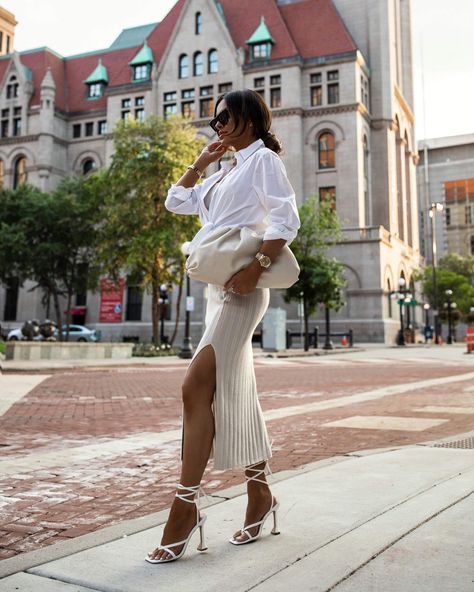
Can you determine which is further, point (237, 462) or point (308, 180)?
point (308, 180)

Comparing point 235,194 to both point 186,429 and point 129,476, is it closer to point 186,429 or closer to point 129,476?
point 186,429

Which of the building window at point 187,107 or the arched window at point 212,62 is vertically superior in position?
the arched window at point 212,62

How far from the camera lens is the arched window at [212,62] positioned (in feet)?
165

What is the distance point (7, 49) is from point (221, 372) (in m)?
96.2

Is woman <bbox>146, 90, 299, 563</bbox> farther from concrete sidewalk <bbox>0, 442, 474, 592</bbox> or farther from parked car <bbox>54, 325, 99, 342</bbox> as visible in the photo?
parked car <bbox>54, 325, 99, 342</bbox>

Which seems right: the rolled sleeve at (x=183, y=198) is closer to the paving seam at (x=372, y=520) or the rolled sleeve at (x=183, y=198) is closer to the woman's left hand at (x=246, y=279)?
the woman's left hand at (x=246, y=279)

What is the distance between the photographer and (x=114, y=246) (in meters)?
32.0

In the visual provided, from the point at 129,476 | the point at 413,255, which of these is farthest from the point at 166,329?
the point at 129,476

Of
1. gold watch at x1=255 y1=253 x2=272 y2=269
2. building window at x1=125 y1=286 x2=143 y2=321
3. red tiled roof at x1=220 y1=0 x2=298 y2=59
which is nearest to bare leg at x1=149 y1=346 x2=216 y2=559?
gold watch at x1=255 y1=253 x2=272 y2=269

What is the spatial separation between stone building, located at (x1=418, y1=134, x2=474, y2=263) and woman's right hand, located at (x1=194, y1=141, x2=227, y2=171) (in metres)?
103

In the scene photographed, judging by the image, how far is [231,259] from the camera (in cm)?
270

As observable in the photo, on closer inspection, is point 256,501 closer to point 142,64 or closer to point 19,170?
point 142,64

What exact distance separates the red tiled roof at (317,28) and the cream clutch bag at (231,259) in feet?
159

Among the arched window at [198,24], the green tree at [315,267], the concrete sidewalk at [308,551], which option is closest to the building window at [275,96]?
the arched window at [198,24]
